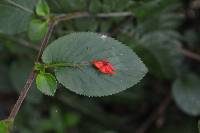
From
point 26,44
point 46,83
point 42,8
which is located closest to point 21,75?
point 26,44

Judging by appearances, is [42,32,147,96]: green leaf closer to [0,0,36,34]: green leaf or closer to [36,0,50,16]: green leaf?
[36,0,50,16]: green leaf

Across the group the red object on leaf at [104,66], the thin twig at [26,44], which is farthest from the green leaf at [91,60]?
the thin twig at [26,44]

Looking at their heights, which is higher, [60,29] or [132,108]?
[60,29]

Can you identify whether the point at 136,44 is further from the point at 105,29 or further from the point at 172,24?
the point at 172,24

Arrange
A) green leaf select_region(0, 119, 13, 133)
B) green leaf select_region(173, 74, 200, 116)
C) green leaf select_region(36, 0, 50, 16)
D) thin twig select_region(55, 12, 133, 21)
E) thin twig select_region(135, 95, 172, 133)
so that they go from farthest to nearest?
1. thin twig select_region(135, 95, 172, 133)
2. green leaf select_region(173, 74, 200, 116)
3. thin twig select_region(55, 12, 133, 21)
4. green leaf select_region(36, 0, 50, 16)
5. green leaf select_region(0, 119, 13, 133)

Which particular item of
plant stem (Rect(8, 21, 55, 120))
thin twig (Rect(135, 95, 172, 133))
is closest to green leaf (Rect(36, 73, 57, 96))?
plant stem (Rect(8, 21, 55, 120))

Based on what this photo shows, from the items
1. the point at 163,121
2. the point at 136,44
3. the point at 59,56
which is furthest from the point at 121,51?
the point at 163,121

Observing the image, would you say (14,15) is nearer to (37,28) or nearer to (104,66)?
(37,28)
